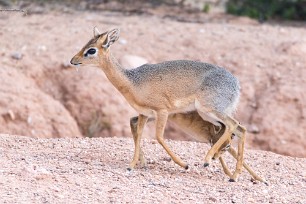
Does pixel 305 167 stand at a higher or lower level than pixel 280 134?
higher

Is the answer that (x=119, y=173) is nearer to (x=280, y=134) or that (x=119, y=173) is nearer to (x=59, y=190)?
(x=59, y=190)

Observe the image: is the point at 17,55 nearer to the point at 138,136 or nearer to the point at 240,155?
the point at 138,136

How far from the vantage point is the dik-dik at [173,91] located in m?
Answer: 7.88

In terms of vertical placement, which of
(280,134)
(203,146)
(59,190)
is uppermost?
(59,190)

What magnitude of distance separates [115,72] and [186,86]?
0.70 m

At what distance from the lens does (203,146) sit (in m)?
9.34

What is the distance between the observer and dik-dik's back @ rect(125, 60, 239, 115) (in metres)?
7.91

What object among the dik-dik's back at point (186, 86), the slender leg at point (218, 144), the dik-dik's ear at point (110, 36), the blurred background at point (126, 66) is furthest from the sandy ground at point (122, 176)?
the blurred background at point (126, 66)

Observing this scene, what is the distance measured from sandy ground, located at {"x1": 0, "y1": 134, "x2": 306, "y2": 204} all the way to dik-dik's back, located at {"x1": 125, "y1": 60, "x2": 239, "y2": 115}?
0.67 meters

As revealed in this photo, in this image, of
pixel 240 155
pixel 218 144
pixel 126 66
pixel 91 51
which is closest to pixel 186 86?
pixel 218 144

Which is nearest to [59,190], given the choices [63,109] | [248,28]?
[63,109]

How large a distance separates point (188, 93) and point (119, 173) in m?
1.04

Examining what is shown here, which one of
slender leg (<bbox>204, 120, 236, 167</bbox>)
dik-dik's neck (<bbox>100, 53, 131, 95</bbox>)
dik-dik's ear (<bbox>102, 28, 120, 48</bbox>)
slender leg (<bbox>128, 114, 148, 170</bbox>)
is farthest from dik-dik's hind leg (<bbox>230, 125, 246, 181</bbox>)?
dik-dik's ear (<bbox>102, 28, 120, 48</bbox>)

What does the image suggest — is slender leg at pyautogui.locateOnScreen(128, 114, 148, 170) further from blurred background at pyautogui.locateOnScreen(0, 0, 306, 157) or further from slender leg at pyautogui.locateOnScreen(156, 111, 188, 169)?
blurred background at pyautogui.locateOnScreen(0, 0, 306, 157)
